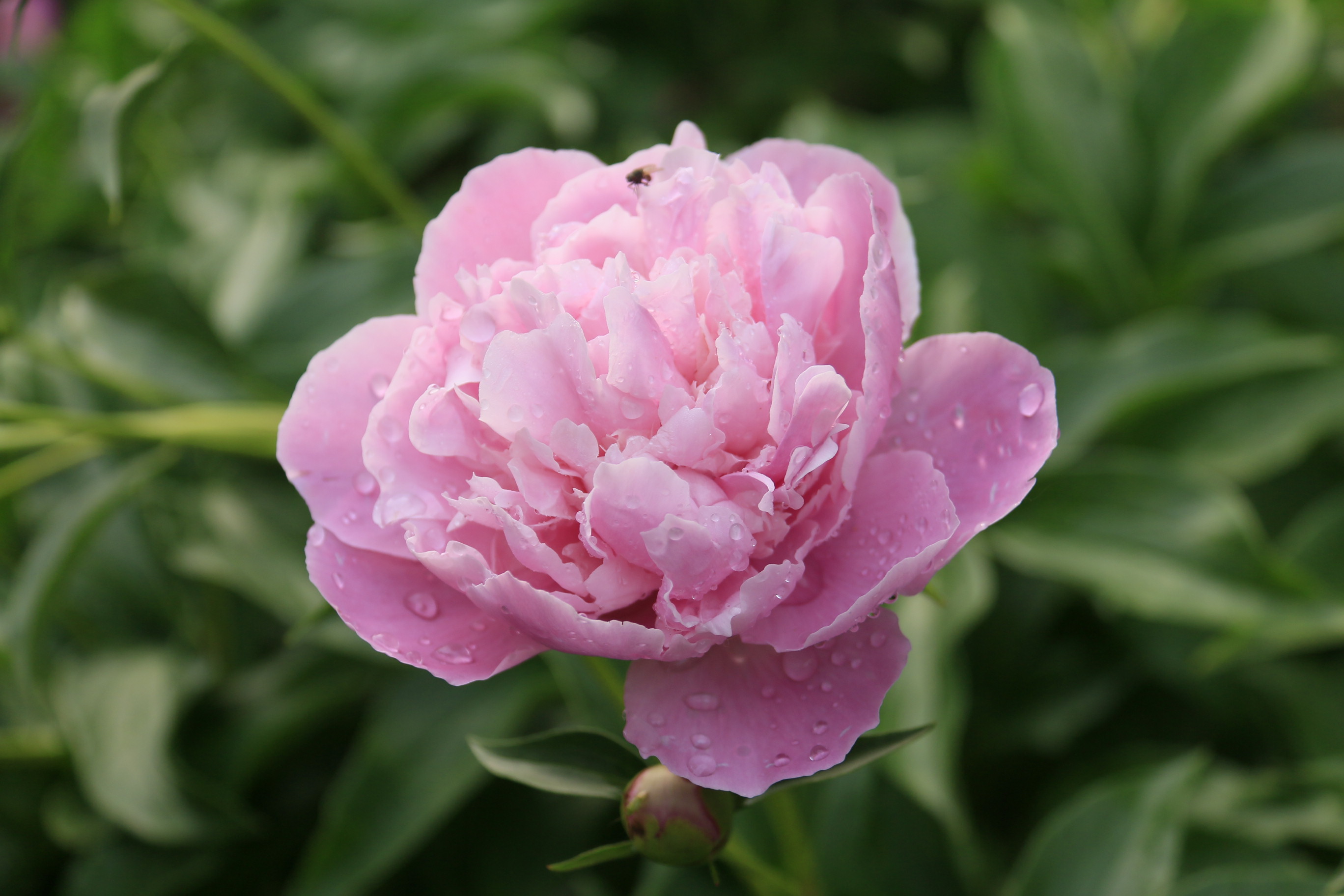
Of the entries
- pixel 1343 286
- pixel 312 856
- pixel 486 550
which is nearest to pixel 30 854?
pixel 312 856

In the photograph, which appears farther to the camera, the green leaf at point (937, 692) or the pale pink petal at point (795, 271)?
the green leaf at point (937, 692)

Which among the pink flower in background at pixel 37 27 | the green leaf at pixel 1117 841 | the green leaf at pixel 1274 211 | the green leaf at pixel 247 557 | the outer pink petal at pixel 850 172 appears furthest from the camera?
the pink flower in background at pixel 37 27

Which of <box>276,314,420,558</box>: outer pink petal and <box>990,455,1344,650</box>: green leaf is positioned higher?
<box>276,314,420,558</box>: outer pink petal

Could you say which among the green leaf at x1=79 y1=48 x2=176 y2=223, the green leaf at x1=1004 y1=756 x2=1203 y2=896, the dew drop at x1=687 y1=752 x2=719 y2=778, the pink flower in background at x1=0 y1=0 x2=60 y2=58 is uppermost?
the green leaf at x1=79 y1=48 x2=176 y2=223

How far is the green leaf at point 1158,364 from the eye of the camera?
107cm

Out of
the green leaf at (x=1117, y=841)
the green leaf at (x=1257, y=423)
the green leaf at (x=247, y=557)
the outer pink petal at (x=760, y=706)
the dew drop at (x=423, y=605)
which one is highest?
the dew drop at (x=423, y=605)

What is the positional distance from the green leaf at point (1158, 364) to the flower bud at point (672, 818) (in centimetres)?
70

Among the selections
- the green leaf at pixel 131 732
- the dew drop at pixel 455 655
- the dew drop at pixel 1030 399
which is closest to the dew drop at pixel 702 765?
the dew drop at pixel 455 655

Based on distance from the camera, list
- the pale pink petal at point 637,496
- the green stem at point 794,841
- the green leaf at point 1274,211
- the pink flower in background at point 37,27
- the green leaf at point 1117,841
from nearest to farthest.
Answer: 1. the pale pink petal at point 637,496
2. the green stem at point 794,841
3. the green leaf at point 1117,841
4. the green leaf at point 1274,211
5. the pink flower in background at point 37,27

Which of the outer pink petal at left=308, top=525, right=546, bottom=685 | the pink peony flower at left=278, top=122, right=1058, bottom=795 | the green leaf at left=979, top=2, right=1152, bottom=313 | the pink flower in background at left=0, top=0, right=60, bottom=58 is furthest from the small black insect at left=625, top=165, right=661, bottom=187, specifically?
the pink flower in background at left=0, top=0, right=60, bottom=58

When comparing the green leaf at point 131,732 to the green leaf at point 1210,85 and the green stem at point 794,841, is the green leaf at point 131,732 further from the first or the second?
the green leaf at point 1210,85

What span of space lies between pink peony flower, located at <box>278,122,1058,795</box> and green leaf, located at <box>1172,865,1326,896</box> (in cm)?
44

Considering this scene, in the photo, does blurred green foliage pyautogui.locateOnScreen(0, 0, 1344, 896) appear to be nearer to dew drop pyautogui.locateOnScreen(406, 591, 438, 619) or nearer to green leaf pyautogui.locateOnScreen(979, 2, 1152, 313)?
green leaf pyautogui.locateOnScreen(979, 2, 1152, 313)

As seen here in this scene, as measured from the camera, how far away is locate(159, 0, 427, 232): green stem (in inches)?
34.9
